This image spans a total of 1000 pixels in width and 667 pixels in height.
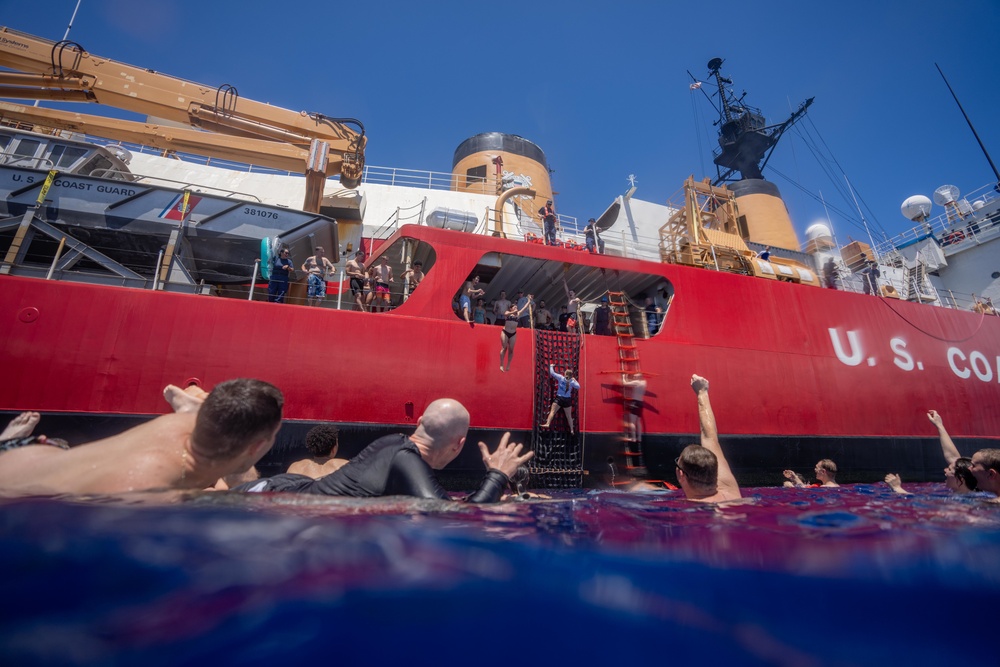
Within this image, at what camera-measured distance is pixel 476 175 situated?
15562mm

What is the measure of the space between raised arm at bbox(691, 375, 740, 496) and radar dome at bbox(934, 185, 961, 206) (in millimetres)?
21468

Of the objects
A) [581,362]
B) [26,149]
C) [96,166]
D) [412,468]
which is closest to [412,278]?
[581,362]

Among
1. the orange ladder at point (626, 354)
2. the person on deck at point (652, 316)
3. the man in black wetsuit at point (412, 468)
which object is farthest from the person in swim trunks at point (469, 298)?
the man in black wetsuit at point (412, 468)

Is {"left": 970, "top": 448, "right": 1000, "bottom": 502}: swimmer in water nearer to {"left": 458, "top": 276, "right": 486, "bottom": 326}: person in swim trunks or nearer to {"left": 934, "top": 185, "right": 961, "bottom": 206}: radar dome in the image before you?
{"left": 458, "top": 276, "right": 486, "bottom": 326}: person in swim trunks

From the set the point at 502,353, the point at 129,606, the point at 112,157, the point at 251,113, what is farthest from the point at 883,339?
the point at 112,157

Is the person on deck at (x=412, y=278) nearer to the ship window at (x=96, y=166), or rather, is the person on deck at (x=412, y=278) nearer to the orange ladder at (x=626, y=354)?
Result: the orange ladder at (x=626, y=354)

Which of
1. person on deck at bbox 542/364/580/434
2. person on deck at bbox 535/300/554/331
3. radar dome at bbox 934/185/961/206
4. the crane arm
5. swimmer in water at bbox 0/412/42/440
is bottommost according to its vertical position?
swimmer in water at bbox 0/412/42/440

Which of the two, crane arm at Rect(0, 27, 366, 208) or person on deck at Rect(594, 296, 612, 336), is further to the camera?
crane arm at Rect(0, 27, 366, 208)

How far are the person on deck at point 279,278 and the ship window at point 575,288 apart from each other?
2494 millimetres

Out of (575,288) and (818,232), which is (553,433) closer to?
(575,288)

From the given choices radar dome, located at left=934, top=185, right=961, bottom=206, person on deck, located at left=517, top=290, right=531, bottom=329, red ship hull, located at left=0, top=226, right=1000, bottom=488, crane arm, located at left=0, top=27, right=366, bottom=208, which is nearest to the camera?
red ship hull, located at left=0, top=226, right=1000, bottom=488

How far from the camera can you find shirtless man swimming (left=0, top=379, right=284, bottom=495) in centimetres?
159

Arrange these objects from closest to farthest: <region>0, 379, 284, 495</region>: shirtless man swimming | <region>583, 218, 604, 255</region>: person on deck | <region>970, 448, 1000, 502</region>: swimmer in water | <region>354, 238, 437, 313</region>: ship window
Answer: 1. <region>0, 379, 284, 495</region>: shirtless man swimming
2. <region>970, 448, 1000, 502</region>: swimmer in water
3. <region>354, 238, 437, 313</region>: ship window
4. <region>583, 218, 604, 255</region>: person on deck

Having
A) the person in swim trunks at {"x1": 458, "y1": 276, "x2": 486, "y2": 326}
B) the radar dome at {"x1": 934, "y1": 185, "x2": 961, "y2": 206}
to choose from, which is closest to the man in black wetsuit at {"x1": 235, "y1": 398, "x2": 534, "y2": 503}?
the person in swim trunks at {"x1": 458, "y1": 276, "x2": 486, "y2": 326}
